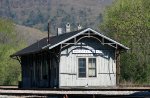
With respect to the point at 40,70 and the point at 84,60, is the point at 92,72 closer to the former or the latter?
the point at 84,60

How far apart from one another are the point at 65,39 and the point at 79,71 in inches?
111

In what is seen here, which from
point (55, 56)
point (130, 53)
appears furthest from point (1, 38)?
point (55, 56)

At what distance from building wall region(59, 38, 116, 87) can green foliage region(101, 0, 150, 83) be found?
19.1m

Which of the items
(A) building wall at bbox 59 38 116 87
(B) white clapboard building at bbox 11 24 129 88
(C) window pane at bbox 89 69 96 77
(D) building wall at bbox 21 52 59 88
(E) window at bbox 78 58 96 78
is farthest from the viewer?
(D) building wall at bbox 21 52 59 88

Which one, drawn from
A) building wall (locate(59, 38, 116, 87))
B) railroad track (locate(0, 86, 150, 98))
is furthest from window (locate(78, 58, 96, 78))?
railroad track (locate(0, 86, 150, 98))

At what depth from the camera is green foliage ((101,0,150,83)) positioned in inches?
2319

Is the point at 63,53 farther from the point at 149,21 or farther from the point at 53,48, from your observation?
the point at 149,21

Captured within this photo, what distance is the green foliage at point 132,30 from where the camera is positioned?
58906 millimetres

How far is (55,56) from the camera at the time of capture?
37.2m

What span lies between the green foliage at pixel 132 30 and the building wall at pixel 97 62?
1906cm

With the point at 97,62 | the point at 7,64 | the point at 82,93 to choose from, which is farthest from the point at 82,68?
the point at 7,64

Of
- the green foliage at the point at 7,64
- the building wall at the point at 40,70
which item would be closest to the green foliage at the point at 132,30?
the building wall at the point at 40,70

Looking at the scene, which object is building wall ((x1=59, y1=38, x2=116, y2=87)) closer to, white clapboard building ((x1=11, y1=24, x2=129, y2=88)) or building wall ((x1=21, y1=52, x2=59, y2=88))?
white clapboard building ((x1=11, y1=24, x2=129, y2=88))

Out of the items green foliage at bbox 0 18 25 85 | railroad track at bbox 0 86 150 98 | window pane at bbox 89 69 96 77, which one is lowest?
railroad track at bbox 0 86 150 98
